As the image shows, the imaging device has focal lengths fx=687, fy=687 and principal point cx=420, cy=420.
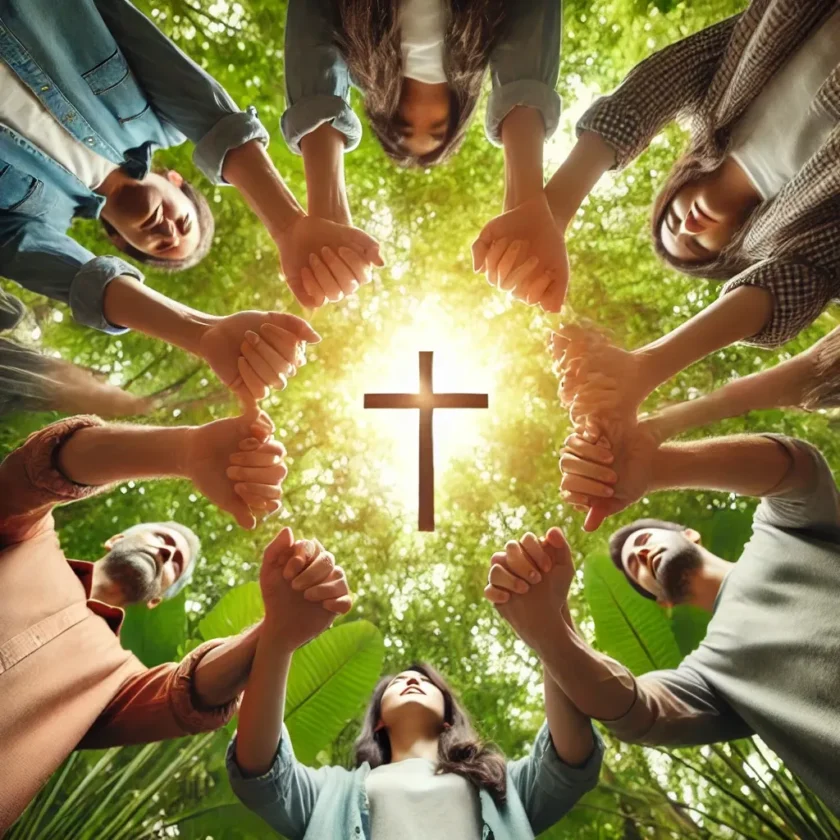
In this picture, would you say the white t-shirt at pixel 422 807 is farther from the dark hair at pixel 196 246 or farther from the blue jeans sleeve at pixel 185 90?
the dark hair at pixel 196 246

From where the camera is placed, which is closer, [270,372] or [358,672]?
[270,372]

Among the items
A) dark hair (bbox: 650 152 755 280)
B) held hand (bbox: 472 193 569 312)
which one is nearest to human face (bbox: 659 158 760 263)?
dark hair (bbox: 650 152 755 280)

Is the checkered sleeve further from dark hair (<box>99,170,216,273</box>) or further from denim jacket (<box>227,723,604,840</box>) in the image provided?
denim jacket (<box>227,723,604,840</box>)

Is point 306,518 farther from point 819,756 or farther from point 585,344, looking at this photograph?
point 819,756

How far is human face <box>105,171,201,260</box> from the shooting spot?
2783 millimetres

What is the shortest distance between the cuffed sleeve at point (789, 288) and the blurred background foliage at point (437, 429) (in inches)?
53.7

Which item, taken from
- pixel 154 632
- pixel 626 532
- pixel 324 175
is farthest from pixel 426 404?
pixel 154 632

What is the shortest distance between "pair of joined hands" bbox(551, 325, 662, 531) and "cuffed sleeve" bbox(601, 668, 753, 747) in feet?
2.41

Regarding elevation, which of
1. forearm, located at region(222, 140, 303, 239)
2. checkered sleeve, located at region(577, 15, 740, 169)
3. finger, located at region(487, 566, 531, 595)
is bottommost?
finger, located at region(487, 566, 531, 595)

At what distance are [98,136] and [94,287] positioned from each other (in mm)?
537

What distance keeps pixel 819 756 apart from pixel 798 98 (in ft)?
6.54

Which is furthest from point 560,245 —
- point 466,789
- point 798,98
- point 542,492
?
point 542,492

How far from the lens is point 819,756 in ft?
6.73

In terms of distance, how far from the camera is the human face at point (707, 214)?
2.54 metres
